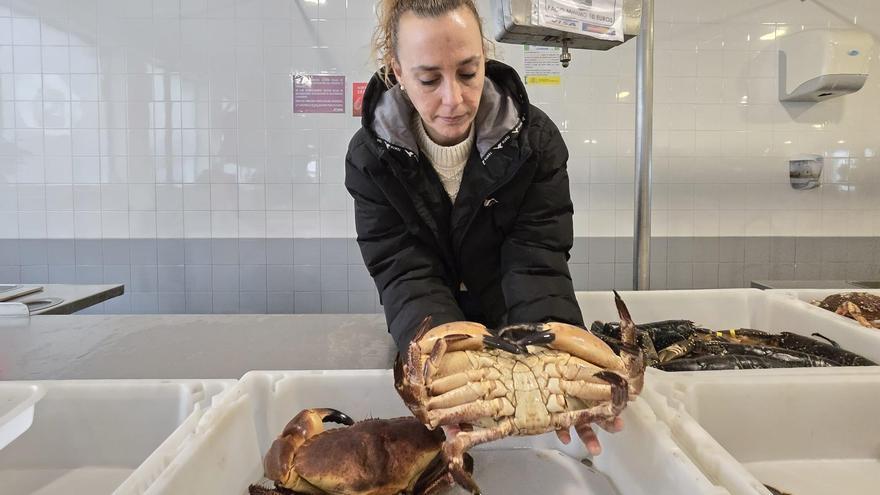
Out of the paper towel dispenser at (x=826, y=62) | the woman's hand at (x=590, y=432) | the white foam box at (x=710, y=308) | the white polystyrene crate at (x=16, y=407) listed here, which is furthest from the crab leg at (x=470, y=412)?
the paper towel dispenser at (x=826, y=62)

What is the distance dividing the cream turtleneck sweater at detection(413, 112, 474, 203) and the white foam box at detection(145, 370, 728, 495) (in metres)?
0.57

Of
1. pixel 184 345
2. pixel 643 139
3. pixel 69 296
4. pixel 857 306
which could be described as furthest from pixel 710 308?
pixel 69 296

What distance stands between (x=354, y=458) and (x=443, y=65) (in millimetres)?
866

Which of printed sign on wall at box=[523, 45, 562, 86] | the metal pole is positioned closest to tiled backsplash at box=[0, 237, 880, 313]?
printed sign on wall at box=[523, 45, 562, 86]

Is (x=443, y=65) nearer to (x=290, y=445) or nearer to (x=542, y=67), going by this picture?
(x=290, y=445)

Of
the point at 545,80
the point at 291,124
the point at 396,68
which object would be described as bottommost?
the point at 396,68

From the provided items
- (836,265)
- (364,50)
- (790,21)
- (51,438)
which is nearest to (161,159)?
(364,50)

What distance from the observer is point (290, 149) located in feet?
12.3

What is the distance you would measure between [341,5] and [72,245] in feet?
8.72

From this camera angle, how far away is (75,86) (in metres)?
3.67

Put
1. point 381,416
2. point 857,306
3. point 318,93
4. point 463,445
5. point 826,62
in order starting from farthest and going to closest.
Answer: point 318,93 → point 826,62 → point 857,306 → point 381,416 → point 463,445

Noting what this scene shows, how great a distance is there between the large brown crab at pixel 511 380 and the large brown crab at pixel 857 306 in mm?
1465

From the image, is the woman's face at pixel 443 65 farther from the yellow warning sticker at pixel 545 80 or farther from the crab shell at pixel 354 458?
the yellow warning sticker at pixel 545 80

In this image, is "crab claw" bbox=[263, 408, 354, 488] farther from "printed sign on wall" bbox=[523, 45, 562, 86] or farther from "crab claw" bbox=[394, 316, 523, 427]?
"printed sign on wall" bbox=[523, 45, 562, 86]
